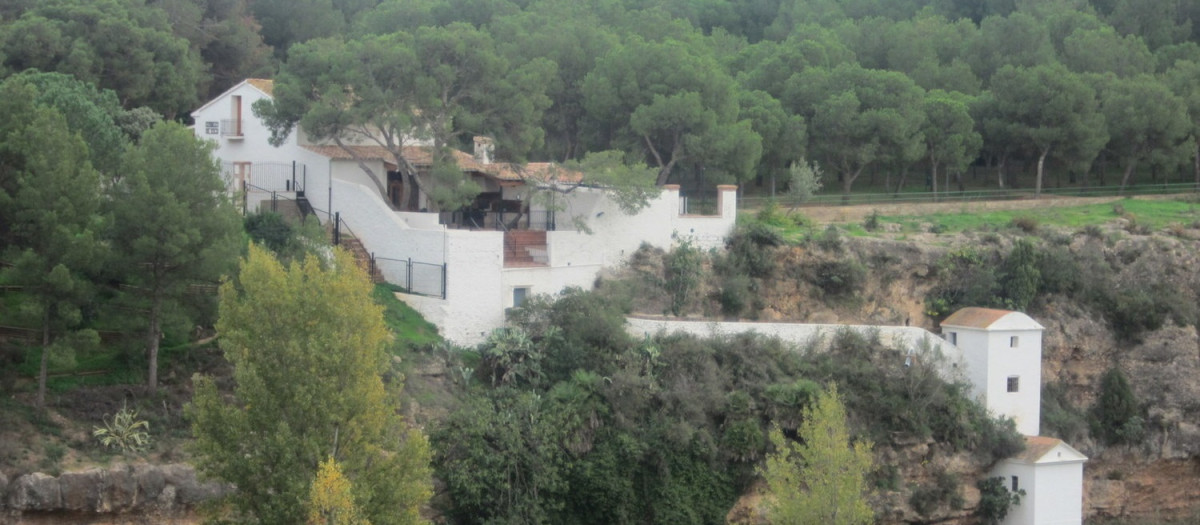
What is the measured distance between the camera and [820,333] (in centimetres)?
3791

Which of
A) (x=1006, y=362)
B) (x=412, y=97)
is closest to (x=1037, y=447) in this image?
(x=1006, y=362)

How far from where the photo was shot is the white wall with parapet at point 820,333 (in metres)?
→ 36.5

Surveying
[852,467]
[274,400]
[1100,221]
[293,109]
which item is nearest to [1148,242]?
[1100,221]

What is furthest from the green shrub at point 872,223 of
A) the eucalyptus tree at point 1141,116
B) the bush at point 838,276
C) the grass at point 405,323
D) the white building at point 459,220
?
the grass at point 405,323

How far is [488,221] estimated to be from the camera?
40906 mm

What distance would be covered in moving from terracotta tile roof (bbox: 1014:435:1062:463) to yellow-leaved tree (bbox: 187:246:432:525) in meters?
17.3

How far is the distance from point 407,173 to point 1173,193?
31.4m

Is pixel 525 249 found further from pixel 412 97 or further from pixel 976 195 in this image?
pixel 976 195

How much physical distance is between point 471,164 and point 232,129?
270 inches

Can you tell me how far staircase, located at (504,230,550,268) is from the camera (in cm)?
3766

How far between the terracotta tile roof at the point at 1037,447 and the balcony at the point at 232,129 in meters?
22.6

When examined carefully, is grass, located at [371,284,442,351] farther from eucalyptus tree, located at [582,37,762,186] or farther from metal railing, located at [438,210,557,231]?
eucalyptus tree, located at [582,37,762,186]

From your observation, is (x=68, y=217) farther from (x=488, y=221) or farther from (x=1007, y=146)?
(x=1007, y=146)

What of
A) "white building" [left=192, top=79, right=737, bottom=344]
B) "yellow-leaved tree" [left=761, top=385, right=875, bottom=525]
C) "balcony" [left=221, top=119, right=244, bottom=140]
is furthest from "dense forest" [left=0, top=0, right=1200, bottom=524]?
"balcony" [left=221, top=119, right=244, bottom=140]
